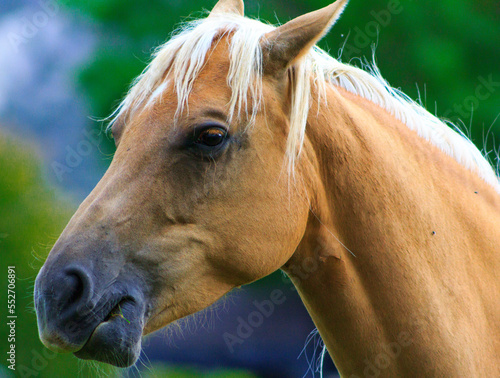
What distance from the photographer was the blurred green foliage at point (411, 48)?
6.92 meters

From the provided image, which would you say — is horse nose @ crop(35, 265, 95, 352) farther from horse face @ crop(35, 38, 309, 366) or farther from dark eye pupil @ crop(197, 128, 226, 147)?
dark eye pupil @ crop(197, 128, 226, 147)

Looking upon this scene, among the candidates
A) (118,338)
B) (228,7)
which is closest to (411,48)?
(228,7)

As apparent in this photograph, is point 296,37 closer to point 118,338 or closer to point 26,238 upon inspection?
point 118,338

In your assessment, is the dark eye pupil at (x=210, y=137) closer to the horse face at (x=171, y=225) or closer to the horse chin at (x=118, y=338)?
the horse face at (x=171, y=225)

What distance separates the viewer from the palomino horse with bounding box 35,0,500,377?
1.67 metres

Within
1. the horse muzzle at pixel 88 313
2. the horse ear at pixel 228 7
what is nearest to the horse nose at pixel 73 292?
the horse muzzle at pixel 88 313

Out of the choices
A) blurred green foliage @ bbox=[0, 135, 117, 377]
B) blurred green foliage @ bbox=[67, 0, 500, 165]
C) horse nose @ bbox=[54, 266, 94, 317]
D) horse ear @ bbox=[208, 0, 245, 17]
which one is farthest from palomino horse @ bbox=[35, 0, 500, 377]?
blurred green foliage @ bbox=[67, 0, 500, 165]

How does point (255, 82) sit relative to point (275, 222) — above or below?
above

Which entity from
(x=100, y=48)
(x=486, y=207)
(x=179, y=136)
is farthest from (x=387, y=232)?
(x=100, y=48)

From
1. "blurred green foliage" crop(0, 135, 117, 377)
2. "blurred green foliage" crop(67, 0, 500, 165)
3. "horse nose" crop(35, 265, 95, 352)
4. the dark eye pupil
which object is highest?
the dark eye pupil

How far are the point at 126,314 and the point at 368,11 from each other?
6.70 meters

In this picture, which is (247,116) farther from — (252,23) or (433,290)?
(433,290)

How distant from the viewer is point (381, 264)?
1.94 meters

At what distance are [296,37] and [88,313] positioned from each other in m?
1.36
